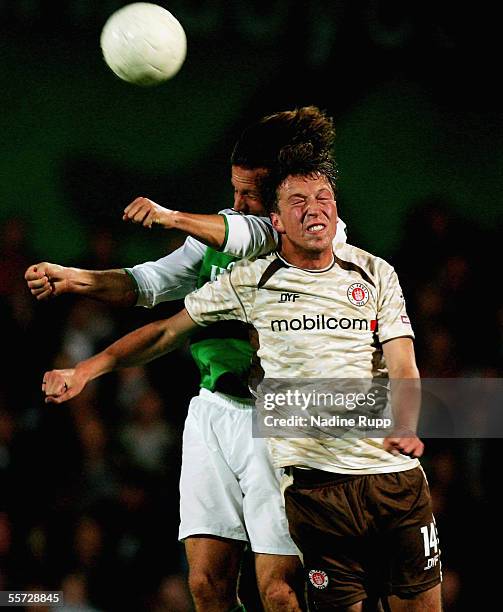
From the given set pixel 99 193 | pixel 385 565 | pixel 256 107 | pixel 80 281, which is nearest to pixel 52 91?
pixel 99 193

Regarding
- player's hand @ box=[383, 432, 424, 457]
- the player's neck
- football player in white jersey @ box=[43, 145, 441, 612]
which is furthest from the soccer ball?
player's hand @ box=[383, 432, 424, 457]

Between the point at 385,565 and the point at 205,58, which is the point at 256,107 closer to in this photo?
the point at 205,58

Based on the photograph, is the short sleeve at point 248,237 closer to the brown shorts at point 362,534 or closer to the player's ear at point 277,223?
the player's ear at point 277,223

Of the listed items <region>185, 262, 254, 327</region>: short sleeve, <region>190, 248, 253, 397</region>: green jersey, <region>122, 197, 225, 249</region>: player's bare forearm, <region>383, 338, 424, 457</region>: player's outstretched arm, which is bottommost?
<region>383, 338, 424, 457</region>: player's outstretched arm

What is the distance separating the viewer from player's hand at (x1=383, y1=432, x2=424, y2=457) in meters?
2.48

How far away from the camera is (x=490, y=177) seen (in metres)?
4.60

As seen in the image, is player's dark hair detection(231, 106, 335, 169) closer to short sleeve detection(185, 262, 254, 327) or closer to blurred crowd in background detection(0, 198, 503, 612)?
short sleeve detection(185, 262, 254, 327)

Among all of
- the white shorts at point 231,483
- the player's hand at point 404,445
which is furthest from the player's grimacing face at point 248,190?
the player's hand at point 404,445

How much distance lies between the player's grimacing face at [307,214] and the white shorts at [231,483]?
23.8 inches

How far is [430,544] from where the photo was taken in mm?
2732

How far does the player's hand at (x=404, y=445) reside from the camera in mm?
2484

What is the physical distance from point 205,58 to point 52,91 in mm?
735

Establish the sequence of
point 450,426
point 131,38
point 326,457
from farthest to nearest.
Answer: point 450,426 < point 131,38 < point 326,457

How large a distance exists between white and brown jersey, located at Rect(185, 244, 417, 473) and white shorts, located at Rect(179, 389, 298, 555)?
0.67 feet
